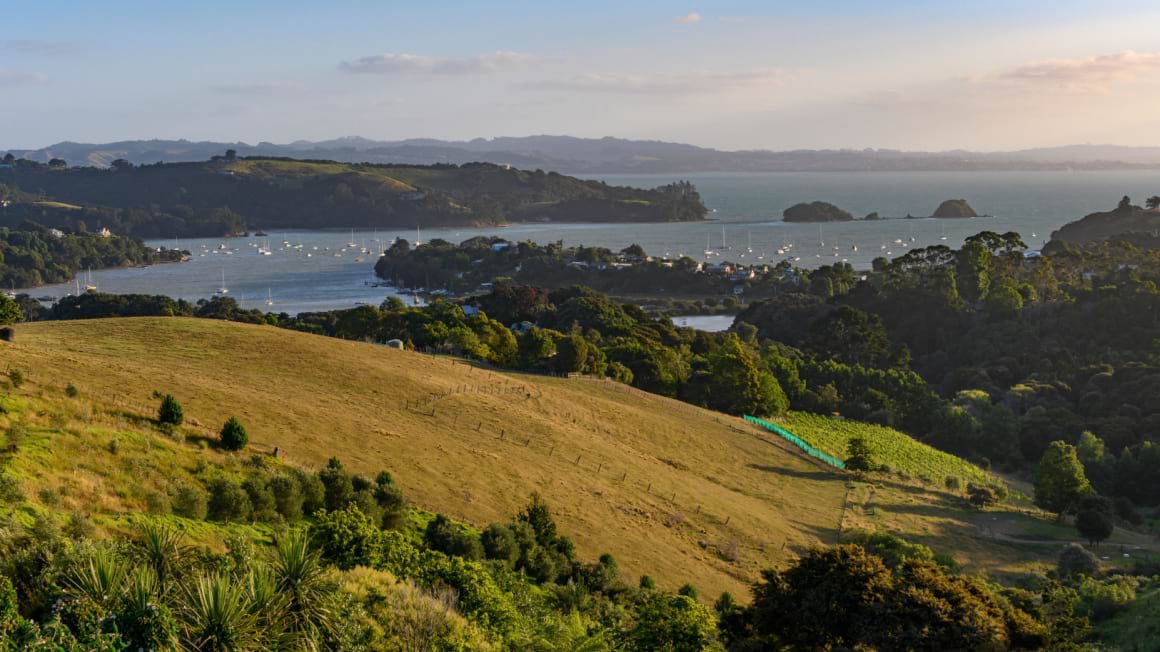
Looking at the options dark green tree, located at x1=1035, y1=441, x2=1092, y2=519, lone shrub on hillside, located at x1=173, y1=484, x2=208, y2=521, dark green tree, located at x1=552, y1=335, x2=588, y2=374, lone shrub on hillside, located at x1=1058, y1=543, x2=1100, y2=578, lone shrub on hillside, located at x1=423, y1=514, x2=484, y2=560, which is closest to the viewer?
lone shrub on hillside, located at x1=173, y1=484, x2=208, y2=521

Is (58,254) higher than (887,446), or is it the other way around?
(58,254)

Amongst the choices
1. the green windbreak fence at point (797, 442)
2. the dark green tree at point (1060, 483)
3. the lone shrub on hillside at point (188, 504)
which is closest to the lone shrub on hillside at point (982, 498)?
the dark green tree at point (1060, 483)

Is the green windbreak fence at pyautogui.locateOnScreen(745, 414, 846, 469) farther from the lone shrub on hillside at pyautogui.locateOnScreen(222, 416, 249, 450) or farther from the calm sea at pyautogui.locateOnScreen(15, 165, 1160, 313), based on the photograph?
the calm sea at pyautogui.locateOnScreen(15, 165, 1160, 313)

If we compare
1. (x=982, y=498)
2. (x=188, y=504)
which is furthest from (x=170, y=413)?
(x=982, y=498)

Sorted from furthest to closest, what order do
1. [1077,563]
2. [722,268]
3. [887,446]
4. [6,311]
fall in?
[722,268] → [887,446] → [6,311] → [1077,563]

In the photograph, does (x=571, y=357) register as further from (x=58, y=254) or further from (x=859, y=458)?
(x=58, y=254)

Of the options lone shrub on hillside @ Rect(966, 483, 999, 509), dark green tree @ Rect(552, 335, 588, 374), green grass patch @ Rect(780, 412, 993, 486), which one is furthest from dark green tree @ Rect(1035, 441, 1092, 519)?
dark green tree @ Rect(552, 335, 588, 374)

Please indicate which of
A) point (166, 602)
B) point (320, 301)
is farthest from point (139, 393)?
point (320, 301)
